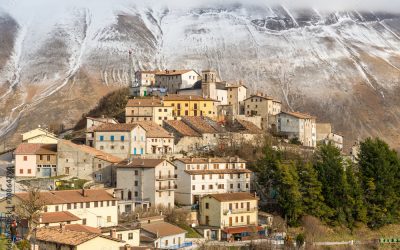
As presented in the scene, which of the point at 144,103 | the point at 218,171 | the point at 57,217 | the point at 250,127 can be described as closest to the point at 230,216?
the point at 218,171

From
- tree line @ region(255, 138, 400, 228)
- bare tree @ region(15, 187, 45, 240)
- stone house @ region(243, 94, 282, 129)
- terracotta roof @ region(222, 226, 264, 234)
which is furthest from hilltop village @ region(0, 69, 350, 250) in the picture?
tree line @ region(255, 138, 400, 228)

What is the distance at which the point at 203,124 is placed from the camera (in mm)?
101875

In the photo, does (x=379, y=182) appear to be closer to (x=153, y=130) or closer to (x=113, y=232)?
(x=153, y=130)

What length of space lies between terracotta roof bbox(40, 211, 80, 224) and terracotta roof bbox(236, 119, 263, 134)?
41.5m

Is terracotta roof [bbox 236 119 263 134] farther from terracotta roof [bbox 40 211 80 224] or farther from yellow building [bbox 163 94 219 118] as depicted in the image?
terracotta roof [bbox 40 211 80 224]

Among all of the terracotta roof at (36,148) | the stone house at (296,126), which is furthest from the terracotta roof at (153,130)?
the stone house at (296,126)

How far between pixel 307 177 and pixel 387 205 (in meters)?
11.7

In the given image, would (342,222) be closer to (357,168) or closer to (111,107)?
(357,168)

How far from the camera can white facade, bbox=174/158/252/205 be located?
269 ft

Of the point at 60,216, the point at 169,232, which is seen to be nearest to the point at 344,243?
the point at 169,232

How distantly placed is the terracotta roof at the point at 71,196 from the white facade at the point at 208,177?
11529mm

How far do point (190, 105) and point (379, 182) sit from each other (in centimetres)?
3263

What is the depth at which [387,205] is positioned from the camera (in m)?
86.0

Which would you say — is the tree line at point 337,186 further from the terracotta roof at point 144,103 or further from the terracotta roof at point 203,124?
the terracotta roof at point 144,103
